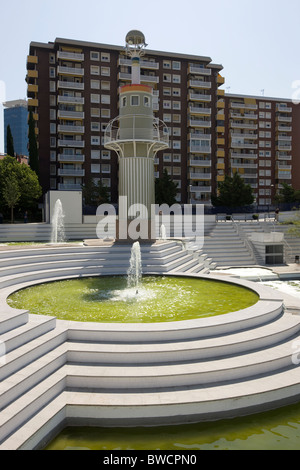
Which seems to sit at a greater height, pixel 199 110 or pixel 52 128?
pixel 199 110

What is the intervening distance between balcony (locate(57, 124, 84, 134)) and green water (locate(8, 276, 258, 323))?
42420 millimetres

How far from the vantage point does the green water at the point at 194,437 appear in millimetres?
6371

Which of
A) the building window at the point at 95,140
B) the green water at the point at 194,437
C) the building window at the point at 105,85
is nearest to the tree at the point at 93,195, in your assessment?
the building window at the point at 95,140

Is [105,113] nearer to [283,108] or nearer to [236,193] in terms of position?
[236,193]

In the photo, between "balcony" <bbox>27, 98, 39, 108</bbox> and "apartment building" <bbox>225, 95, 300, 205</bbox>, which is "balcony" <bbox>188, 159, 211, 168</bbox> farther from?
"balcony" <bbox>27, 98, 39, 108</bbox>

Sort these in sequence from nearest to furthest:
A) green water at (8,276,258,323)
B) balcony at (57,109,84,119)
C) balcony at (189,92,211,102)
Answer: green water at (8,276,258,323) → balcony at (57,109,84,119) → balcony at (189,92,211,102)

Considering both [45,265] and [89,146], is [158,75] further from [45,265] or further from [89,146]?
[45,265]

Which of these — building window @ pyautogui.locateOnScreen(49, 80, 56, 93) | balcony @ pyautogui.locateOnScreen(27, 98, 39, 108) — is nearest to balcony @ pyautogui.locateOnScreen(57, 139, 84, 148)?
balcony @ pyautogui.locateOnScreen(27, 98, 39, 108)

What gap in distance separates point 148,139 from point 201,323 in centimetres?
1626

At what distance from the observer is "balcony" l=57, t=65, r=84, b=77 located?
53.2 metres

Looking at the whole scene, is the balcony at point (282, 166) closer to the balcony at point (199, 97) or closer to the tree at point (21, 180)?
the balcony at point (199, 97)

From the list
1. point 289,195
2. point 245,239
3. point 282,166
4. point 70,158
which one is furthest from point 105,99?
point 282,166

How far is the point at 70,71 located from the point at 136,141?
122 feet

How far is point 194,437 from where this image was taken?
262 inches
